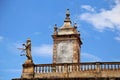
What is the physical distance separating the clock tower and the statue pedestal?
24.0 feet

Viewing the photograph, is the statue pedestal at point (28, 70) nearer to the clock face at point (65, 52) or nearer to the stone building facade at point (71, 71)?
the stone building facade at point (71, 71)

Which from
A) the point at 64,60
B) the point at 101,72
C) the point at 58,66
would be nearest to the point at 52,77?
the point at 58,66

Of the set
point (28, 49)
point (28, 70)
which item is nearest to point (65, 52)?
point (28, 49)

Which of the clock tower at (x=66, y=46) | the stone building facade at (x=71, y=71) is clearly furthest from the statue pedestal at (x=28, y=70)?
the clock tower at (x=66, y=46)

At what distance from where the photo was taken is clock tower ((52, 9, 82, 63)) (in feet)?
137

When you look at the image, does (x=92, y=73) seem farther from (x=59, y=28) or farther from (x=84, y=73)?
(x=59, y=28)

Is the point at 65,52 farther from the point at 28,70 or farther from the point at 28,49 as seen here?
the point at 28,70

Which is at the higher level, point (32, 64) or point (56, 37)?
point (56, 37)

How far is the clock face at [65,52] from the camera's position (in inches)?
1642

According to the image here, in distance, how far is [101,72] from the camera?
110 ft

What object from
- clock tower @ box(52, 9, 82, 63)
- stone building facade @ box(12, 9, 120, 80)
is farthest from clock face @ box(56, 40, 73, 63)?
stone building facade @ box(12, 9, 120, 80)

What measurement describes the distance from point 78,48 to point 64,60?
2.16 metres

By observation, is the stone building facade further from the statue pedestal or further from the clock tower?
the clock tower

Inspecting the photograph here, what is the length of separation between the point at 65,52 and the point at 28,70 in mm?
7859
